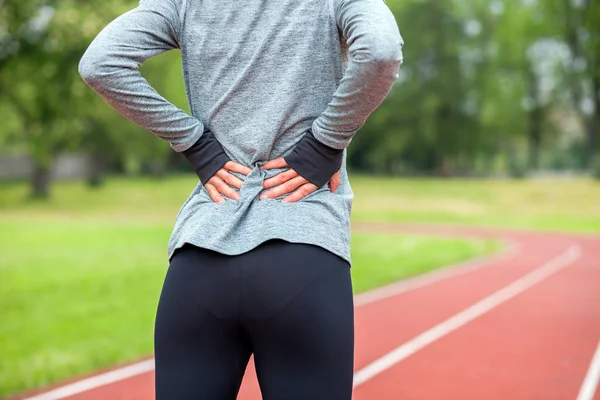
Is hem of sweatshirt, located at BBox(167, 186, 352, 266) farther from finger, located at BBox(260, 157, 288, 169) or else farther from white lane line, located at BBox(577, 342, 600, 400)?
white lane line, located at BBox(577, 342, 600, 400)

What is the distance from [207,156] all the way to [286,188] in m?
0.19

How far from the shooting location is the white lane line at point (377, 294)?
5.25m

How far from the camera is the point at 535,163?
36031 mm

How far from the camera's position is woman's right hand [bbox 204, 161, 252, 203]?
146 cm

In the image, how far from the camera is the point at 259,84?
1.45m

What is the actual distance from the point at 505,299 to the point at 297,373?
8.37 m

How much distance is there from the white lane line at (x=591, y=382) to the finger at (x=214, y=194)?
14.9 ft

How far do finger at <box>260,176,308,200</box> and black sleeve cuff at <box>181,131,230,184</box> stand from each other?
0.12m

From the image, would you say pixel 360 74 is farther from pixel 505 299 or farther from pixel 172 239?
pixel 505 299

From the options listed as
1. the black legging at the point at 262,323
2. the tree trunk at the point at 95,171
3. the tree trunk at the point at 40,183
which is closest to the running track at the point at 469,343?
the black legging at the point at 262,323

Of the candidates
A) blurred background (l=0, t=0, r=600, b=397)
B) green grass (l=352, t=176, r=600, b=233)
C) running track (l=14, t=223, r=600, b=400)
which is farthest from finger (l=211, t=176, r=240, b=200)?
green grass (l=352, t=176, r=600, b=233)

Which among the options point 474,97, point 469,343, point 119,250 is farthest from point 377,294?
point 474,97

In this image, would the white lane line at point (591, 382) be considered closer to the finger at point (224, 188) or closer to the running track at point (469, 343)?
the running track at point (469, 343)

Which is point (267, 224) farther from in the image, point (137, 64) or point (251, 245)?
point (137, 64)
